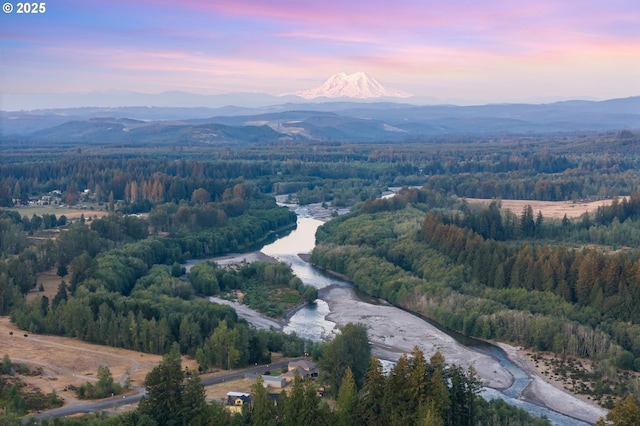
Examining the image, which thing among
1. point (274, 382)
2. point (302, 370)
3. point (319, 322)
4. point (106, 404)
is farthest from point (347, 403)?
point (319, 322)

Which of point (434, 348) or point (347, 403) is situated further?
point (434, 348)

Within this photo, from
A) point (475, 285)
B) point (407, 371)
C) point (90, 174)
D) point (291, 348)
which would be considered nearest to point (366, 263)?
point (475, 285)

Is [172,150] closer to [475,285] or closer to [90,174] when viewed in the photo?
[90,174]

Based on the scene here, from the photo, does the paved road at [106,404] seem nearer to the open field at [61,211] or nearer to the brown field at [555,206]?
the open field at [61,211]

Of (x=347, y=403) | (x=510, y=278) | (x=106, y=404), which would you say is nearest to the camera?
(x=347, y=403)

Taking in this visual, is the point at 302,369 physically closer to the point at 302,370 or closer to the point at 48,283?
the point at 302,370

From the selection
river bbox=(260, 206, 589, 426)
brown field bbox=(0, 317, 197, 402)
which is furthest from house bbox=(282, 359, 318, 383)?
river bbox=(260, 206, 589, 426)

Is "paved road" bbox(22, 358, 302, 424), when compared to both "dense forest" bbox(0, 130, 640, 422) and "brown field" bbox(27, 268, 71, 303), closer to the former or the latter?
"dense forest" bbox(0, 130, 640, 422)
